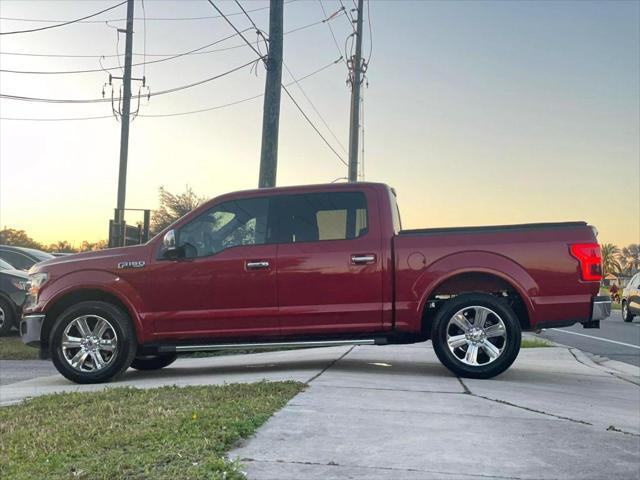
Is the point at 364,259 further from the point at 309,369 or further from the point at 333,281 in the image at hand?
the point at 309,369

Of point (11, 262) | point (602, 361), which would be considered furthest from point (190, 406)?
point (11, 262)

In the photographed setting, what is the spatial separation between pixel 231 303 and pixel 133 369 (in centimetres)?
251

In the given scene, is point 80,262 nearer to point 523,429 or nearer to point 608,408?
point 523,429

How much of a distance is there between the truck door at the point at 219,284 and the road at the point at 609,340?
743cm

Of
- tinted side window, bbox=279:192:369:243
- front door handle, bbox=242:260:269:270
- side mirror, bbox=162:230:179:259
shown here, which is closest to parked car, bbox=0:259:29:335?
side mirror, bbox=162:230:179:259

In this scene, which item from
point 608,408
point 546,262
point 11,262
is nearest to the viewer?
point 608,408

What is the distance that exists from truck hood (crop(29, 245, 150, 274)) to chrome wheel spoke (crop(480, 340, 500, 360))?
12.2 feet

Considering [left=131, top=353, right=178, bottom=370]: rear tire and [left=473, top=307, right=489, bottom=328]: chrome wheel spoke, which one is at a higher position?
[left=473, top=307, right=489, bottom=328]: chrome wheel spoke

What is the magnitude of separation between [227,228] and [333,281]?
131 centimetres

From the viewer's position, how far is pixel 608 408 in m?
6.66

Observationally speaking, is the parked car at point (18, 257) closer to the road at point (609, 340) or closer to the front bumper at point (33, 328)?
the front bumper at point (33, 328)

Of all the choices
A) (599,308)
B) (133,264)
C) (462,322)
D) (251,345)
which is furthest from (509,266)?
(133,264)

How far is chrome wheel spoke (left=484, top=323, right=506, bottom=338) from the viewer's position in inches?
283

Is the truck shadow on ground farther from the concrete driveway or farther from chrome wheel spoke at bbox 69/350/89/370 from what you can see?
chrome wheel spoke at bbox 69/350/89/370
